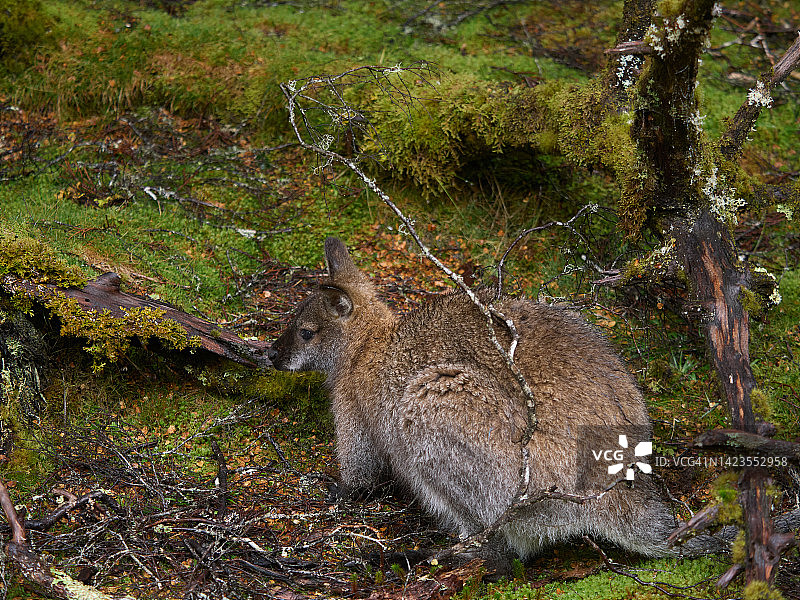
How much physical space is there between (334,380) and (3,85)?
560cm

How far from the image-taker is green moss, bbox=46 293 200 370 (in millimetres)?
5504

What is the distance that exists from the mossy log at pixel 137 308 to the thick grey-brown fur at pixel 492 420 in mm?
978

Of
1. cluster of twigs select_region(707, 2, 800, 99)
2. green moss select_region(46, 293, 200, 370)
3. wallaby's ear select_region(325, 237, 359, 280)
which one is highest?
cluster of twigs select_region(707, 2, 800, 99)

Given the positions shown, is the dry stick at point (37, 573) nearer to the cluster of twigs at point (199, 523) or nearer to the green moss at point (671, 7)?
the cluster of twigs at point (199, 523)

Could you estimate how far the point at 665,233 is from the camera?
5465mm

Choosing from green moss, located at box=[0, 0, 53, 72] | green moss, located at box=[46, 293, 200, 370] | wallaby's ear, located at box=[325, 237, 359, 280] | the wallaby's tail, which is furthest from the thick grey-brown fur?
green moss, located at box=[0, 0, 53, 72]

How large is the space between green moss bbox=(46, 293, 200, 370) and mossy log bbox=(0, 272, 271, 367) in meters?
0.02

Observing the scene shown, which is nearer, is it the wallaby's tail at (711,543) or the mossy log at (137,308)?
the wallaby's tail at (711,543)

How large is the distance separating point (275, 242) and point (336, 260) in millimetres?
1558

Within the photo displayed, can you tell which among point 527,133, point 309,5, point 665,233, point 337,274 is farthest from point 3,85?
point 665,233

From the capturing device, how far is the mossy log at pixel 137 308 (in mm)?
5430

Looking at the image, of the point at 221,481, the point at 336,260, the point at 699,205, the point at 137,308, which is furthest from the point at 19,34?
the point at 699,205

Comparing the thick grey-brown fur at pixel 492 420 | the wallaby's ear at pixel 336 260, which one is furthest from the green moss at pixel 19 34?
the thick grey-brown fur at pixel 492 420

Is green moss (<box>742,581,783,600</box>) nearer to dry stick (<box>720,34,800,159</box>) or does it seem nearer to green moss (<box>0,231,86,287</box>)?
dry stick (<box>720,34,800,159</box>)
